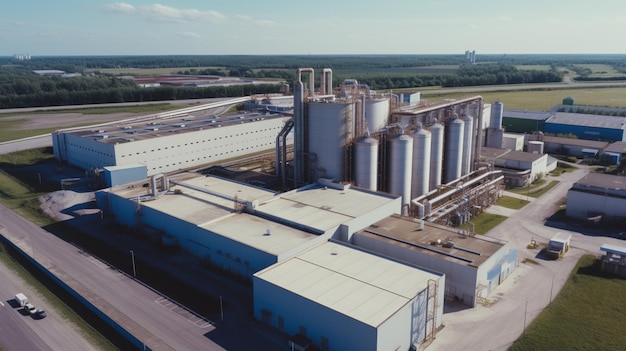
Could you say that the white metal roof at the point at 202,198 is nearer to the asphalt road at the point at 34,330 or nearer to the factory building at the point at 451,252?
the asphalt road at the point at 34,330

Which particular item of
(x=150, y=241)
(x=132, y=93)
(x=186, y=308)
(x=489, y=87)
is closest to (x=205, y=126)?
(x=150, y=241)

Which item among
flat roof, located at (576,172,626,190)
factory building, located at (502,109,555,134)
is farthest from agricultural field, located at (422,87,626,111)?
flat roof, located at (576,172,626,190)

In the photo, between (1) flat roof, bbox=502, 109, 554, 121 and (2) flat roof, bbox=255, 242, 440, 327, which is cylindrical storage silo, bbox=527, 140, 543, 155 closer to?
(1) flat roof, bbox=502, 109, 554, 121

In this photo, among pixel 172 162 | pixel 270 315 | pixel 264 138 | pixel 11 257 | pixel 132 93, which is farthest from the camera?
pixel 132 93

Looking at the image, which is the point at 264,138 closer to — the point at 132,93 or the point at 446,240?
the point at 446,240

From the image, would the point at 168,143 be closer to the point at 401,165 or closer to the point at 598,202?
the point at 401,165

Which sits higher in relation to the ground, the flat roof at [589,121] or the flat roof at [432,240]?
the flat roof at [589,121]

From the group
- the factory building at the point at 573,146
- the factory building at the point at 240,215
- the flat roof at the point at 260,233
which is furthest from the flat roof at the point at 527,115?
the flat roof at the point at 260,233
